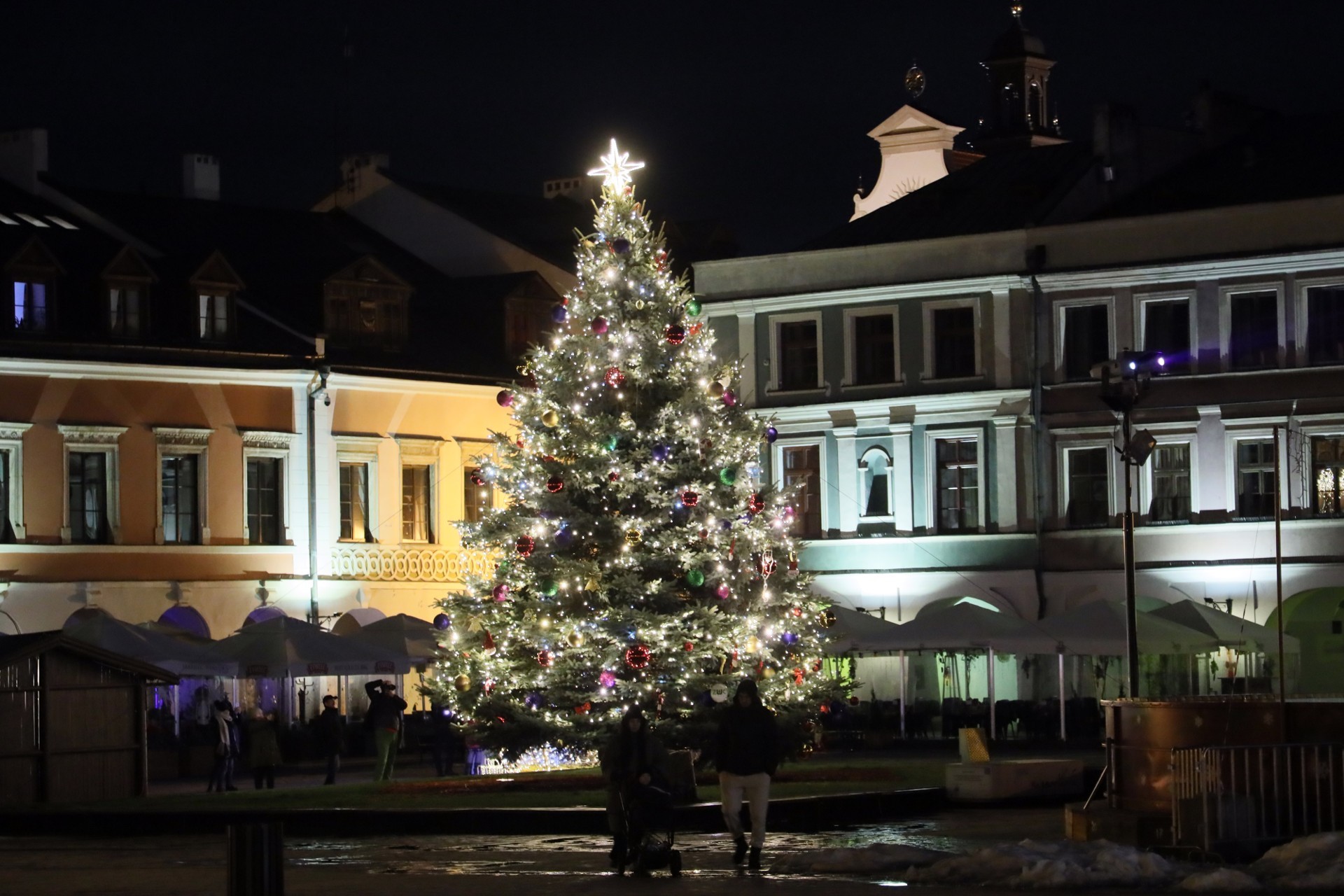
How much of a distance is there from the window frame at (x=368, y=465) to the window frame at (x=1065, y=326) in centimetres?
1432

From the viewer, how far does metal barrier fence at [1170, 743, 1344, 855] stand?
20484mm

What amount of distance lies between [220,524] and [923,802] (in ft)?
82.4

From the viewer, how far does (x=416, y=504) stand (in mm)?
55656

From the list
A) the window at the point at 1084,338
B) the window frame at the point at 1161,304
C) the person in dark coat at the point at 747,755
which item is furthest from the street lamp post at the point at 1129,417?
the window at the point at 1084,338

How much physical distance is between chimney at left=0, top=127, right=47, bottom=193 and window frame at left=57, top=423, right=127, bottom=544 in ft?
25.1

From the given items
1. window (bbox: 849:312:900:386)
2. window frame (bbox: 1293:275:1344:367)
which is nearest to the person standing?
window (bbox: 849:312:900:386)

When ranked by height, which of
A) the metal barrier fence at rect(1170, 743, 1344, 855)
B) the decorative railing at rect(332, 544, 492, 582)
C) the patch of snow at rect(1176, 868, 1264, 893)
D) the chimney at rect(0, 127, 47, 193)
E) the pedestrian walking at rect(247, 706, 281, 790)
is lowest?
the pedestrian walking at rect(247, 706, 281, 790)

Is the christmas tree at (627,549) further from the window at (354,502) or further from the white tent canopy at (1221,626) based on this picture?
the window at (354,502)

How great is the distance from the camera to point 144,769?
33.7m

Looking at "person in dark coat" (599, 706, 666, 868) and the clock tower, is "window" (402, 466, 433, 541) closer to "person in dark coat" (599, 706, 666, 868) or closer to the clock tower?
the clock tower

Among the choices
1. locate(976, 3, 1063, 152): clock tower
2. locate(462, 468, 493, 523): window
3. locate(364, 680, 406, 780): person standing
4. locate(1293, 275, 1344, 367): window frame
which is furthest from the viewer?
locate(976, 3, 1063, 152): clock tower

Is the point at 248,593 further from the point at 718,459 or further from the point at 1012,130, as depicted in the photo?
the point at 1012,130

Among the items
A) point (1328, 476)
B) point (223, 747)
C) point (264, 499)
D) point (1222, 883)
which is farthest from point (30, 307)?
point (1222, 883)

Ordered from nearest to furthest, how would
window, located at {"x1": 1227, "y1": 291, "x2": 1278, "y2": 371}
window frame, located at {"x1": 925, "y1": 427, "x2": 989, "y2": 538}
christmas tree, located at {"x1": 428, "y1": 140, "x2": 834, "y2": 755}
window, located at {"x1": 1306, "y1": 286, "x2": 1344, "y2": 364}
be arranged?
christmas tree, located at {"x1": 428, "y1": 140, "x2": 834, "y2": 755}
window, located at {"x1": 1306, "y1": 286, "x2": 1344, "y2": 364}
window, located at {"x1": 1227, "y1": 291, "x2": 1278, "y2": 371}
window frame, located at {"x1": 925, "y1": 427, "x2": 989, "y2": 538}
